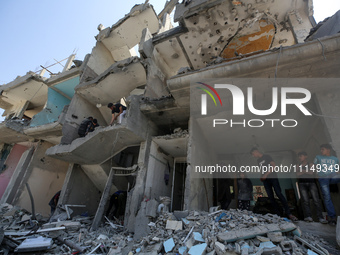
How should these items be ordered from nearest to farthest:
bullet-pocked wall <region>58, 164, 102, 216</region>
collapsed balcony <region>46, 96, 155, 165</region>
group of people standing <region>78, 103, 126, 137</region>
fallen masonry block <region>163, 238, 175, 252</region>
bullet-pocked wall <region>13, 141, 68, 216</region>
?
fallen masonry block <region>163, 238, 175, 252</region>
collapsed balcony <region>46, 96, 155, 165</region>
group of people standing <region>78, 103, 126, 137</region>
bullet-pocked wall <region>58, 164, 102, 216</region>
bullet-pocked wall <region>13, 141, 68, 216</region>

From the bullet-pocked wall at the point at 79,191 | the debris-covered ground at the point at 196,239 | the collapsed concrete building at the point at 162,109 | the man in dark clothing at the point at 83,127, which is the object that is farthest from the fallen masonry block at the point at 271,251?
the bullet-pocked wall at the point at 79,191

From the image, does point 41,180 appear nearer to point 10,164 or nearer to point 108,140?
point 10,164

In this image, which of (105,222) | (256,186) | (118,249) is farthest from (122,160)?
(256,186)

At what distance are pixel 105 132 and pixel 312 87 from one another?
22.2 feet

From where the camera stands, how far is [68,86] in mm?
11789

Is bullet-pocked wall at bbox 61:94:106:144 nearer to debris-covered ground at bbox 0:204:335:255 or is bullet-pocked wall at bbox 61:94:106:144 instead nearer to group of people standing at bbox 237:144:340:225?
debris-covered ground at bbox 0:204:335:255

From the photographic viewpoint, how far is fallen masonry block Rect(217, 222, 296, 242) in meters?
3.01

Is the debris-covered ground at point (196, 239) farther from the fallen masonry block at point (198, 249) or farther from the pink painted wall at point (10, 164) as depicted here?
the pink painted wall at point (10, 164)

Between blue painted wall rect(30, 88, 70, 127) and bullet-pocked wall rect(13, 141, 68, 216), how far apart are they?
134 centimetres

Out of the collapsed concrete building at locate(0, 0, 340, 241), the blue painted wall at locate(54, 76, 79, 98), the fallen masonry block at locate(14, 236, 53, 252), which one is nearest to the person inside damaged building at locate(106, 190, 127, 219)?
the collapsed concrete building at locate(0, 0, 340, 241)

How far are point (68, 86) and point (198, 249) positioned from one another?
41.0 feet

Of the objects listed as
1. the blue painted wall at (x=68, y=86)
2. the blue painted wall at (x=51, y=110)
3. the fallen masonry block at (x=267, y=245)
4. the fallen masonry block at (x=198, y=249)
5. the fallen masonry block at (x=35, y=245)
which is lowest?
the fallen masonry block at (x=35, y=245)

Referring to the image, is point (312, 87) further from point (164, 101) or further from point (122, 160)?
point (122, 160)

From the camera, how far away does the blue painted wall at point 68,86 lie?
11.3 meters
